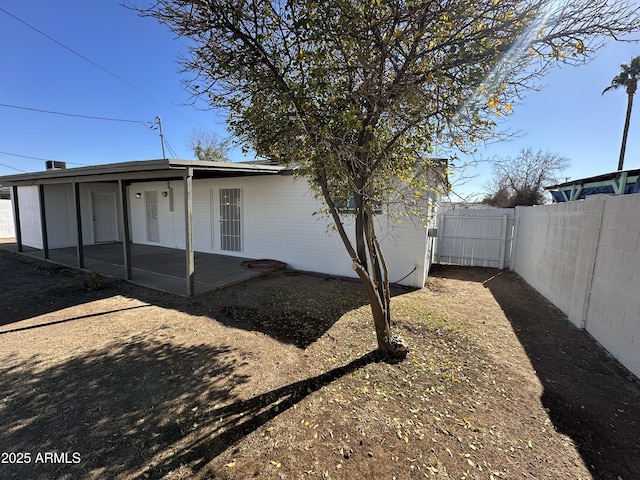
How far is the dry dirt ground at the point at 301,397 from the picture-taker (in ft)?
6.73

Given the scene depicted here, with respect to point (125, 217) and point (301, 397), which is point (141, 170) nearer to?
point (125, 217)

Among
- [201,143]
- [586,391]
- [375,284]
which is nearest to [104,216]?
[375,284]

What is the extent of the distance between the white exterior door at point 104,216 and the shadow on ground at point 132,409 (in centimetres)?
1062

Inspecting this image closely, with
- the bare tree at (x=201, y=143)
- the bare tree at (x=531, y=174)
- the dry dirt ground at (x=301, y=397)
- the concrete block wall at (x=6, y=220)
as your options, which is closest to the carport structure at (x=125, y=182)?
the dry dirt ground at (x=301, y=397)

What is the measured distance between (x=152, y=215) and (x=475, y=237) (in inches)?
497

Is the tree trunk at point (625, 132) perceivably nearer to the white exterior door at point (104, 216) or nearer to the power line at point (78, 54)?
the power line at point (78, 54)

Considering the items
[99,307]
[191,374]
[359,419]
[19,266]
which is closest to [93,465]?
[191,374]

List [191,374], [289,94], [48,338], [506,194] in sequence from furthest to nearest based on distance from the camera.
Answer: [506,194]
[48,338]
[191,374]
[289,94]

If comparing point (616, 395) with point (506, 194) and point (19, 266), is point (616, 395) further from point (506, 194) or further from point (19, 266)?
point (506, 194)

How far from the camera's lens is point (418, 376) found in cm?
314

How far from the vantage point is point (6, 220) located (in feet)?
48.5

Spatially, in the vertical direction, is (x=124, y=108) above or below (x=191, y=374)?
above

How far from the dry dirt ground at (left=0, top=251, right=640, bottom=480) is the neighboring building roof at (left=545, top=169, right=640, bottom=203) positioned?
18.3 ft

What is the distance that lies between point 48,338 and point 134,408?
2498mm
